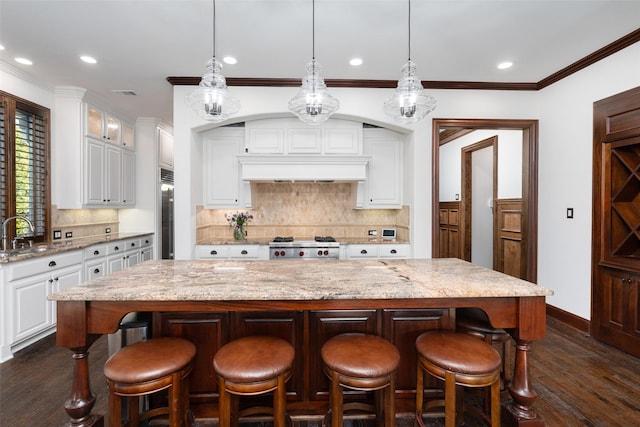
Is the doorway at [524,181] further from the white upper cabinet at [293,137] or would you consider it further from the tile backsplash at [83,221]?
the tile backsplash at [83,221]

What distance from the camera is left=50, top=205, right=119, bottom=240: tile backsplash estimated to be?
12.9ft

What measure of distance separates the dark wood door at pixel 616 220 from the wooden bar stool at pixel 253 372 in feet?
10.4

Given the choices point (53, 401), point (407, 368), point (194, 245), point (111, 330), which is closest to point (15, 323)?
point (53, 401)

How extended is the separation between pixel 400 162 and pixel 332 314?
2862mm

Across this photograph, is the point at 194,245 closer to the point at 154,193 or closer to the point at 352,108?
the point at 154,193

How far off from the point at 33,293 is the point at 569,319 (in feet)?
17.9

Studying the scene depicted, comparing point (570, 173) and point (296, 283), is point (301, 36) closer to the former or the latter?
point (296, 283)

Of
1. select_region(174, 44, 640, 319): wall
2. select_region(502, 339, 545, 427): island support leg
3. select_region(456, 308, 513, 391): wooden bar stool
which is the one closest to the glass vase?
select_region(174, 44, 640, 319): wall

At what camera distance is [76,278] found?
3436 millimetres

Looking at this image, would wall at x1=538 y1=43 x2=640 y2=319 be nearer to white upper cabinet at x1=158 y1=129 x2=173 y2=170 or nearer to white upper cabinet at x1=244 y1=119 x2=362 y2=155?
white upper cabinet at x1=244 y1=119 x2=362 y2=155

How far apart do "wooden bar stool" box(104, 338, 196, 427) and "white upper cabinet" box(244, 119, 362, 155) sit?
2.82m

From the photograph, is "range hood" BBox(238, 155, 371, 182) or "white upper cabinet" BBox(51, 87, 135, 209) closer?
"white upper cabinet" BBox(51, 87, 135, 209)

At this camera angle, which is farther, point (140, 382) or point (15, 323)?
point (15, 323)

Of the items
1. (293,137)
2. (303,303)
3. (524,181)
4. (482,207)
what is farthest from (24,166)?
(482,207)
